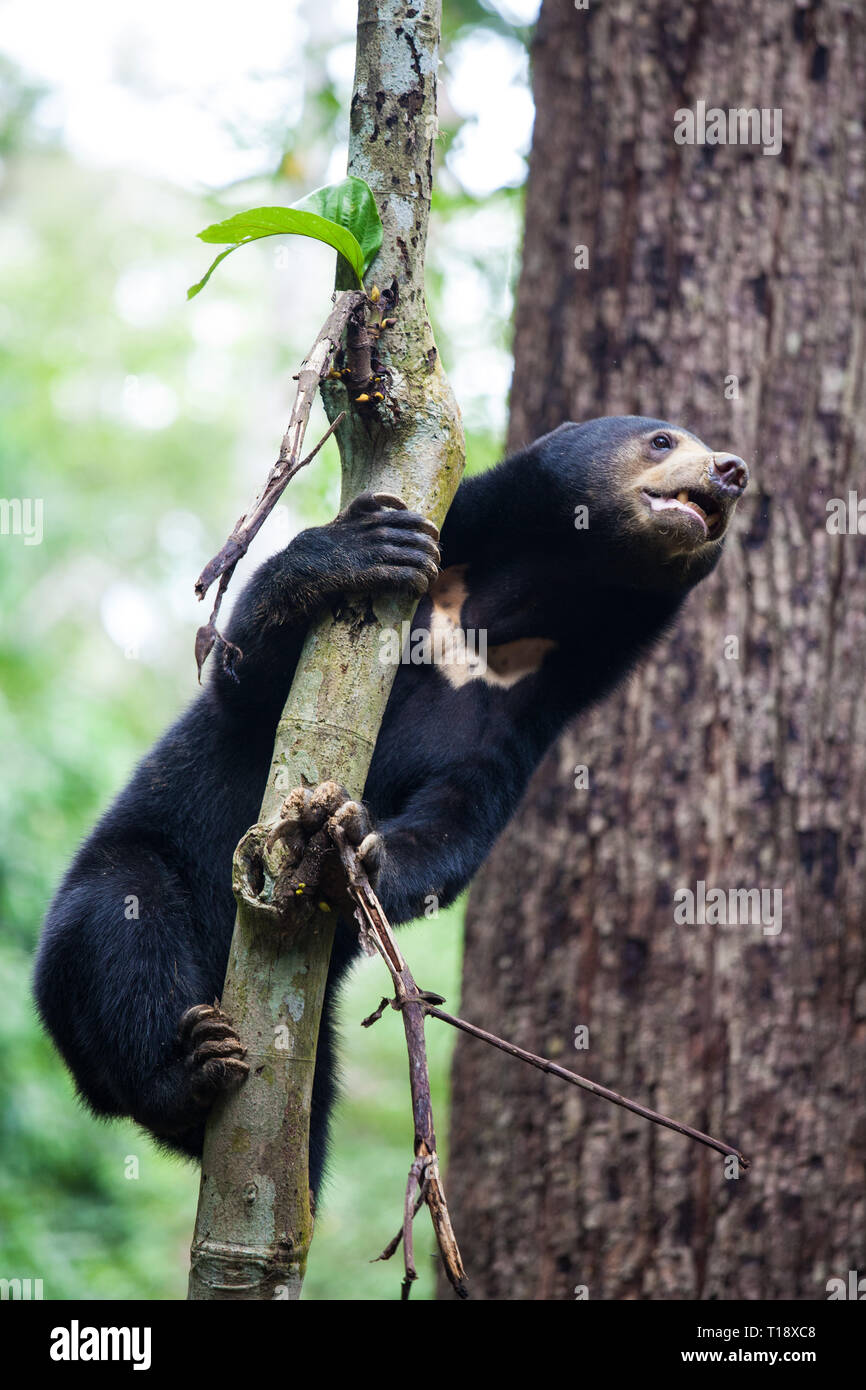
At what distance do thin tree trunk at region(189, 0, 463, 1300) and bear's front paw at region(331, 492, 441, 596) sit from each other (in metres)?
0.03

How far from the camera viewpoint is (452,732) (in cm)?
339

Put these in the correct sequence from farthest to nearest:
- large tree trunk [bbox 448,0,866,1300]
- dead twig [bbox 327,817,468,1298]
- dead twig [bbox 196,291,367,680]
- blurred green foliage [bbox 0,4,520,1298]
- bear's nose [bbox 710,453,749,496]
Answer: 1. blurred green foliage [bbox 0,4,520,1298]
2. large tree trunk [bbox 448,0,866,1300]
3. bear's nose [bbox 710,453,749,496]
4. dead twig [bbox 196,291,367,680]
5. dead twig [bbox 327,817,468,1298]

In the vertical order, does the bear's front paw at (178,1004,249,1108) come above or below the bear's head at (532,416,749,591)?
below

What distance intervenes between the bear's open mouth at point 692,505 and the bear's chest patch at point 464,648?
53 centimetres

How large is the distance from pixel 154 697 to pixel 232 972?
1482cm

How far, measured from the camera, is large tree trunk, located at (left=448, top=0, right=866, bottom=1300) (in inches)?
166

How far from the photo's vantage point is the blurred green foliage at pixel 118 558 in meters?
7.36

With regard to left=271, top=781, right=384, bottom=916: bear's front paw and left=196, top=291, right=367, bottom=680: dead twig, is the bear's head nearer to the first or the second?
left=196, top=291, right=367, bottom=680: dead twig

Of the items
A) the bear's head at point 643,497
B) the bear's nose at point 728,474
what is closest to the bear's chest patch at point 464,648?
the bear's head at point 643,497

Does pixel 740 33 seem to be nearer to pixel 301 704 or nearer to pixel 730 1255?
pixel 301 704

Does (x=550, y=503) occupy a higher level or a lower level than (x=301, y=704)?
higher

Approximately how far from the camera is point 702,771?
4.45 m

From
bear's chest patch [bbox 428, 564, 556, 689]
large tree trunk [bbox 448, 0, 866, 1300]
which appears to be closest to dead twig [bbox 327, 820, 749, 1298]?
bear's chest patch [bbox 428, 564, 556, 689]

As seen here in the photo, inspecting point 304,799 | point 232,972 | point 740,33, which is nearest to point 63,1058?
point 232,972
